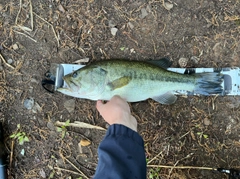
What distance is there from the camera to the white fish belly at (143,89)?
295 centimetres

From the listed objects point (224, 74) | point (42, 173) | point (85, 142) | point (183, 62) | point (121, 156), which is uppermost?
point (183, 62)

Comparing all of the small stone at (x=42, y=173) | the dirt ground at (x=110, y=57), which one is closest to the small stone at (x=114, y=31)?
the dirt ground at (x=110, y=57)

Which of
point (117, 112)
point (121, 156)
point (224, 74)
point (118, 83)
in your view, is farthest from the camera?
point (224, 74)

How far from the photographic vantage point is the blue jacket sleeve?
2264 millimetres

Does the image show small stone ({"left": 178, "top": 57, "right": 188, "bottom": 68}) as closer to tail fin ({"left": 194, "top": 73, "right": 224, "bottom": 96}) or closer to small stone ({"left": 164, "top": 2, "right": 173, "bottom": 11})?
tail fin ({"left": 194, "top": 73, "right": 224, "bottom": 96})

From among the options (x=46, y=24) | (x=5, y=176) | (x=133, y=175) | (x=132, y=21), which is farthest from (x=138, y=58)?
(x=5, y=176)

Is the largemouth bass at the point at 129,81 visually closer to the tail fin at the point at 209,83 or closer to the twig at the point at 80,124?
the tail fin at the point at 209,83

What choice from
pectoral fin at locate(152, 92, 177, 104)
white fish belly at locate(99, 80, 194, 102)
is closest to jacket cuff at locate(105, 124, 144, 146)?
white fish belly at locate(99, 80, 194, 102)

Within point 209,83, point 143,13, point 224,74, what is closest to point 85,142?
point 209,83

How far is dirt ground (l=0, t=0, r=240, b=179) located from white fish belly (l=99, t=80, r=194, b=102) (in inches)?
12.4

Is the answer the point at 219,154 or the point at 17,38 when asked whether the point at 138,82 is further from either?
the point at 17,38

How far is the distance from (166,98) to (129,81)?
524 millimetres

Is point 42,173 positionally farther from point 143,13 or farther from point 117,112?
point 143,13

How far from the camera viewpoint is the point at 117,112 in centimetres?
275
